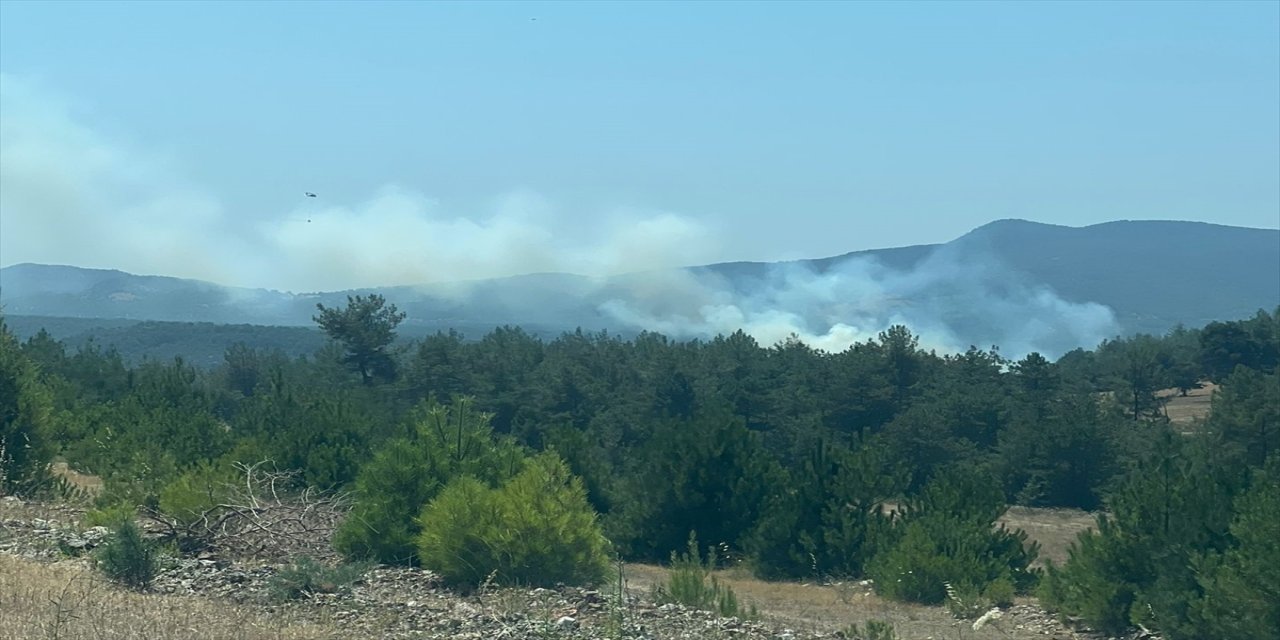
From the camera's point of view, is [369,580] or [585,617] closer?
[585,617]

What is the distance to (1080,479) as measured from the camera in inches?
1662

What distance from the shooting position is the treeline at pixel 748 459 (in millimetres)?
14906

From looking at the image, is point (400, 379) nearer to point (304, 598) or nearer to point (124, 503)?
point (124, 503)

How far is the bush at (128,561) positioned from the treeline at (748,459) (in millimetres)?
2990

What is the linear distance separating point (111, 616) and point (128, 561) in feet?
8.00

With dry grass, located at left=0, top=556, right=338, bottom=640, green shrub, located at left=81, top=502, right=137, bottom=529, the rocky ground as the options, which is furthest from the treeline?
dry grass, located at left=0, top=556, right=338, bottom=640

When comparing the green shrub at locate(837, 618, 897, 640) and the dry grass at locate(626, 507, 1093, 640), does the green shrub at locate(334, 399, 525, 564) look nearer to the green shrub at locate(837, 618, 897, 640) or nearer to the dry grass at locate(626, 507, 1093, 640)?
the dry grass at locate(626, 507, 1093, 640)

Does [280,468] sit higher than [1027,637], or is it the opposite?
[280,468]

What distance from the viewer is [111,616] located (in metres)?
8.70

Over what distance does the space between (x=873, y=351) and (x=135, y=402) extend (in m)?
30.3

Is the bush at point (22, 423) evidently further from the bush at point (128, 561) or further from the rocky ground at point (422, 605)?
the bush at point (128, 561)

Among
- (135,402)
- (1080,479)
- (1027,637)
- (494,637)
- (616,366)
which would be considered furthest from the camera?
(616,366)

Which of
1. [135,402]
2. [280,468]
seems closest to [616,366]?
[135,402]

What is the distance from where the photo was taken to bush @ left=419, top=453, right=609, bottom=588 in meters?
13.0
